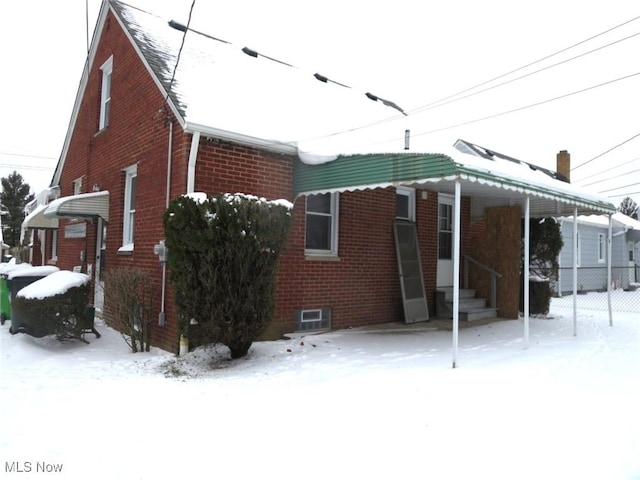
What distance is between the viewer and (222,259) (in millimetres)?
6242

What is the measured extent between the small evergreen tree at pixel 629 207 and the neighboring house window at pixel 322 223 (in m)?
56.0

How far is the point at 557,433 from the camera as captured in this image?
13.5 ft

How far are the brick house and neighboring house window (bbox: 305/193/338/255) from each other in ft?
0.08

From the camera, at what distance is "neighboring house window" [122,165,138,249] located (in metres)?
9.59

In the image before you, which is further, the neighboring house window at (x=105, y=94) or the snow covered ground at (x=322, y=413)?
the neighboring house window at (x=105, y=94)

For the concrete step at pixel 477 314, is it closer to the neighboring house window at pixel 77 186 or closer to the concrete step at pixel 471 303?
the concrete step at pixel 471 303

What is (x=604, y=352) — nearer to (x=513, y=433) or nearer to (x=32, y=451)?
(x=513, y=433)

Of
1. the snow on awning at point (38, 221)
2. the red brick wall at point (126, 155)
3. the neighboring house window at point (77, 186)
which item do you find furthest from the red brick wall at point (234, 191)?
the snow on awning at point (38, 221)

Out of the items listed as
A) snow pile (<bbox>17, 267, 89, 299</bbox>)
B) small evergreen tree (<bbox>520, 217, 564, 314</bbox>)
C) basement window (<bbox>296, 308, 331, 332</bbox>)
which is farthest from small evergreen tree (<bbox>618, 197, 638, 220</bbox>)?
snow pile (<bbox>17, 267, 89, 299</bbox>)

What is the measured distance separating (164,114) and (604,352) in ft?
25.8

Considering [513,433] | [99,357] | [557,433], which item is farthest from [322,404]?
[99,357]

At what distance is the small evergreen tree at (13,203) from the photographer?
44.4m

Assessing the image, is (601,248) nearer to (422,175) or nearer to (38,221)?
(422,175)

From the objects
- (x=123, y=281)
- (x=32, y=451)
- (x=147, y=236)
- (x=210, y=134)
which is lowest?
(x=32, y=451)
